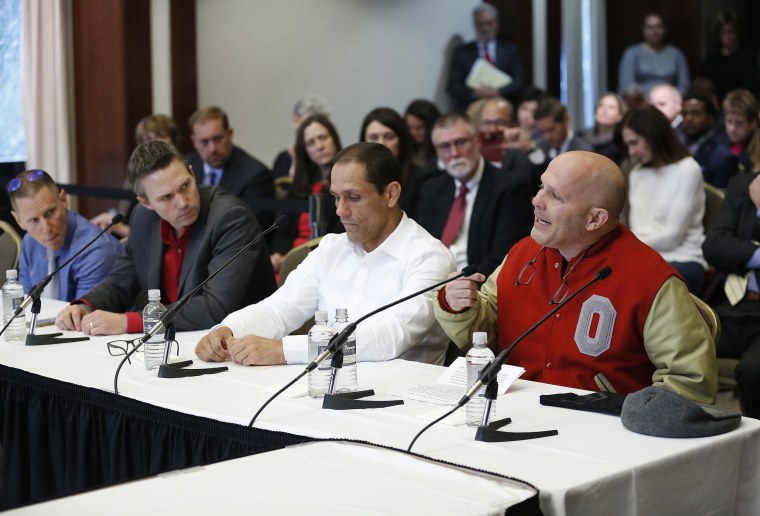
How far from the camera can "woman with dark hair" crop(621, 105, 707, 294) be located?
4891mm

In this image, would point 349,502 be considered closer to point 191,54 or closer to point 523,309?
point 523,309

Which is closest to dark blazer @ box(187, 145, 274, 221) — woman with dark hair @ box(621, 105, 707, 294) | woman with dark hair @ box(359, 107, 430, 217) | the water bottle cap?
woman with dark hair @ box(359, 107, 430, 217)

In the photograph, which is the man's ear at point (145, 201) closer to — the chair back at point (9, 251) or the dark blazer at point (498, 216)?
the chair back at point (9, 251)

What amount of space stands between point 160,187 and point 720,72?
24.7ft

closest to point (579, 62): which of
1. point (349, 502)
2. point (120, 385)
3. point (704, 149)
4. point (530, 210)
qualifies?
point (704, 149)

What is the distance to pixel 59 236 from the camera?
4102mm

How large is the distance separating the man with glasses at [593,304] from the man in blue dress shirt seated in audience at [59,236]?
1.82 meters

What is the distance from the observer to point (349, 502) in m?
1.69

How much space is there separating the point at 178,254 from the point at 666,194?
2.46 m

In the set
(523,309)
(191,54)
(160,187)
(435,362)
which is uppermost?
(191,54)

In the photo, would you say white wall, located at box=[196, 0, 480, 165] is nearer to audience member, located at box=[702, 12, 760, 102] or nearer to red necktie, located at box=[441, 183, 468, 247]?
audience member, located at box=[702, 12, 760, 102]

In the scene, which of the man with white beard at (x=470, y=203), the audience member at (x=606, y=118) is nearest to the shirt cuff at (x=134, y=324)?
the man with white beard at (x=470, y=203)

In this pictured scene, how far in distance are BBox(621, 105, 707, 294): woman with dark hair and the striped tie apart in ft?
2.63

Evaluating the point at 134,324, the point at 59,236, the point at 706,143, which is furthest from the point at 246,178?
the point at 134,324
